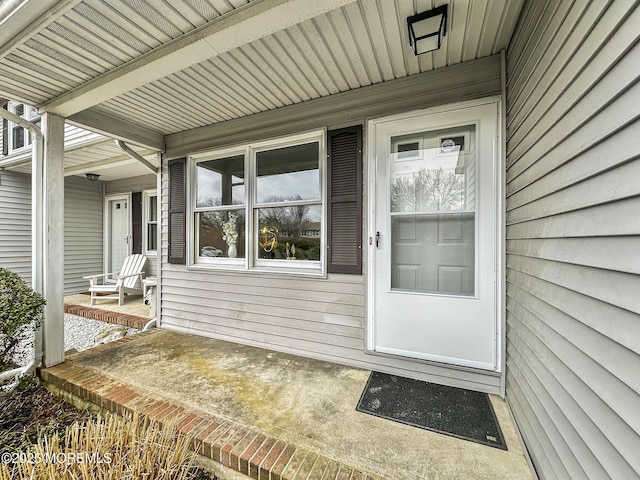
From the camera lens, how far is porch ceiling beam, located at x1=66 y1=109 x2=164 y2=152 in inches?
108

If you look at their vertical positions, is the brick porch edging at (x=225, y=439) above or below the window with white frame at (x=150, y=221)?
below

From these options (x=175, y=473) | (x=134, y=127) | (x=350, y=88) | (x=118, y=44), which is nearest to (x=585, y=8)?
(x=350, y=88)

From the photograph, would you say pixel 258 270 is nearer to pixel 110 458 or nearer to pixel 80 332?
pixel 110 458

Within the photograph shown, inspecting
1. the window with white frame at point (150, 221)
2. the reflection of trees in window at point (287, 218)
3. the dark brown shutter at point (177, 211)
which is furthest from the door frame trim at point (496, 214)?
the window with white frame at point (150, 221)

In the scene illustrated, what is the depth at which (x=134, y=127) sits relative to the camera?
323 centimetres

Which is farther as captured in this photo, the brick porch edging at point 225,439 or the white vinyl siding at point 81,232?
the white vinyl siding at point 81,232

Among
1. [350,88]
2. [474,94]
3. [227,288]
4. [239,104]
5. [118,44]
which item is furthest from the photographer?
[227,288]

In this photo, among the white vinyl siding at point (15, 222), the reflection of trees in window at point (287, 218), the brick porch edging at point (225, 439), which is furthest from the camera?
the white vinyl siding at point (15, 222)

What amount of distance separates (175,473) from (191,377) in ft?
3.16

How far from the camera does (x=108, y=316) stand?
4.04 metres

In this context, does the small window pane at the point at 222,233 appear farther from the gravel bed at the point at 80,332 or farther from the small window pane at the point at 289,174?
the gravel bed at the point at 80,332

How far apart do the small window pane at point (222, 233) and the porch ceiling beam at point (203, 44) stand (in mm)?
1538

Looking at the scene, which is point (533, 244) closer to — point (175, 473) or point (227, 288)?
point (175, 473)

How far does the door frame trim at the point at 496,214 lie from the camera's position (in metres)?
2.00
